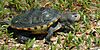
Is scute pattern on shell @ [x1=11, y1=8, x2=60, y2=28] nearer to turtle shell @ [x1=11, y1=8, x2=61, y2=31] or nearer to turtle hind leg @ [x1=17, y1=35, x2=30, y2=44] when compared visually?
turtle shell @ [x1=11, y1=8, x2=61, y2=31]

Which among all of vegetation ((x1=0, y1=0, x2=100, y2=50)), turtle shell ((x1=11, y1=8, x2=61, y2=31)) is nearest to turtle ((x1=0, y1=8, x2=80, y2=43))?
turtle shell ((x1=11, y1=8, x2=61, y2=31))

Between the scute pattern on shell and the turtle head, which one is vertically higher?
Answer: the scute pattern on shell

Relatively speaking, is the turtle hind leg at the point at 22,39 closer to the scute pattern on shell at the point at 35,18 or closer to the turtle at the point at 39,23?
the turtle at the point at 39,23

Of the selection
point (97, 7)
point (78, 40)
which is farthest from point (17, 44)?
point (97, 7)

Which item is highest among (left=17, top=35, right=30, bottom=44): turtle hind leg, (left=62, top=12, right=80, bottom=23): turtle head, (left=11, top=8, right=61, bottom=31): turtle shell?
(left=11, top=8, right=61, bottom=31): turtle shell

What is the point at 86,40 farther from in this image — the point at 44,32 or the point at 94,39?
the point at 44,32

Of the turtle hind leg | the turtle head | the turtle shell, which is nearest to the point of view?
the turtle shell

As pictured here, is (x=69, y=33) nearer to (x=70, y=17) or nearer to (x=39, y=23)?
(x=70, y=17)

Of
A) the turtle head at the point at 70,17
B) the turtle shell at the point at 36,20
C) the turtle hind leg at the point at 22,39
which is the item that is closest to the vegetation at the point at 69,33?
the turtle hind leg at the point at 22,39
